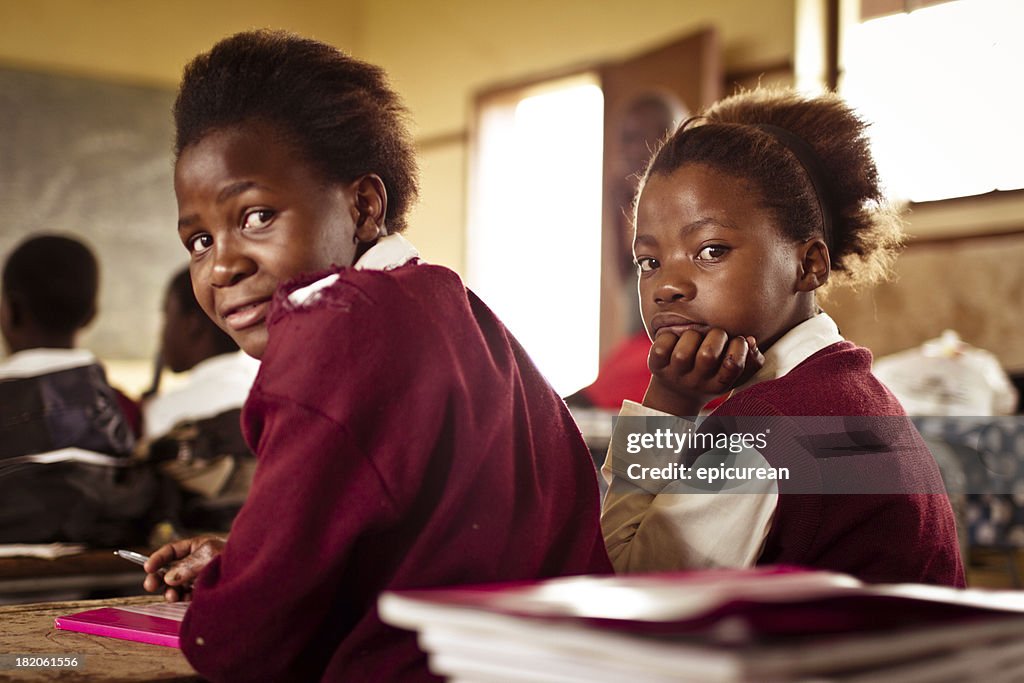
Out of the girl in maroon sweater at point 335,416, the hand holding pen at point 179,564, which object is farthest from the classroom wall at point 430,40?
the hand holding pen at point 179,564

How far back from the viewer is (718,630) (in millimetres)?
499

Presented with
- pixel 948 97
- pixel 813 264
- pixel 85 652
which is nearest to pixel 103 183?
pixel 948 97

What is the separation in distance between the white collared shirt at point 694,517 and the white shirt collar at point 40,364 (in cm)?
116

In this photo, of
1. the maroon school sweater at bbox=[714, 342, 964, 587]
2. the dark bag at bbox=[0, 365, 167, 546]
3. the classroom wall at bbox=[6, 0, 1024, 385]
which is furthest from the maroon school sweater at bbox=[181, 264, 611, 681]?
the classroom wall at bbox=[6, 0, 1024, 385]

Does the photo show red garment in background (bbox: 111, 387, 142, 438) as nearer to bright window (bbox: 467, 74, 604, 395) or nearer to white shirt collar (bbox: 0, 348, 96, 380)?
white shirt collar (bbox: 0, 348, 96, 380)

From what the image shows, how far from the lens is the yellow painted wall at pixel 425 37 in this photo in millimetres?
5473

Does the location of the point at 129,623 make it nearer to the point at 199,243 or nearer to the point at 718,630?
the point at 199,243

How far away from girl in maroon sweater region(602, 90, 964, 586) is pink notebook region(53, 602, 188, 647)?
1.33ft

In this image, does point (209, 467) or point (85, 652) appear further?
point (209, 467)

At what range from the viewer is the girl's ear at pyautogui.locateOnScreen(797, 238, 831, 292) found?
121 centimetres

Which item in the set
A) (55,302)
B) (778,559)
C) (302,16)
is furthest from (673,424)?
(302,16)

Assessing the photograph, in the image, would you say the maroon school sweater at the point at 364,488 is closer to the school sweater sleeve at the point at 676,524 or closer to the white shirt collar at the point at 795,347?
the school sweater sleeve at the point at 676,524

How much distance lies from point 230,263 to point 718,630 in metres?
0.59

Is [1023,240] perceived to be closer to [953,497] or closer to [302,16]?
[953,497]
